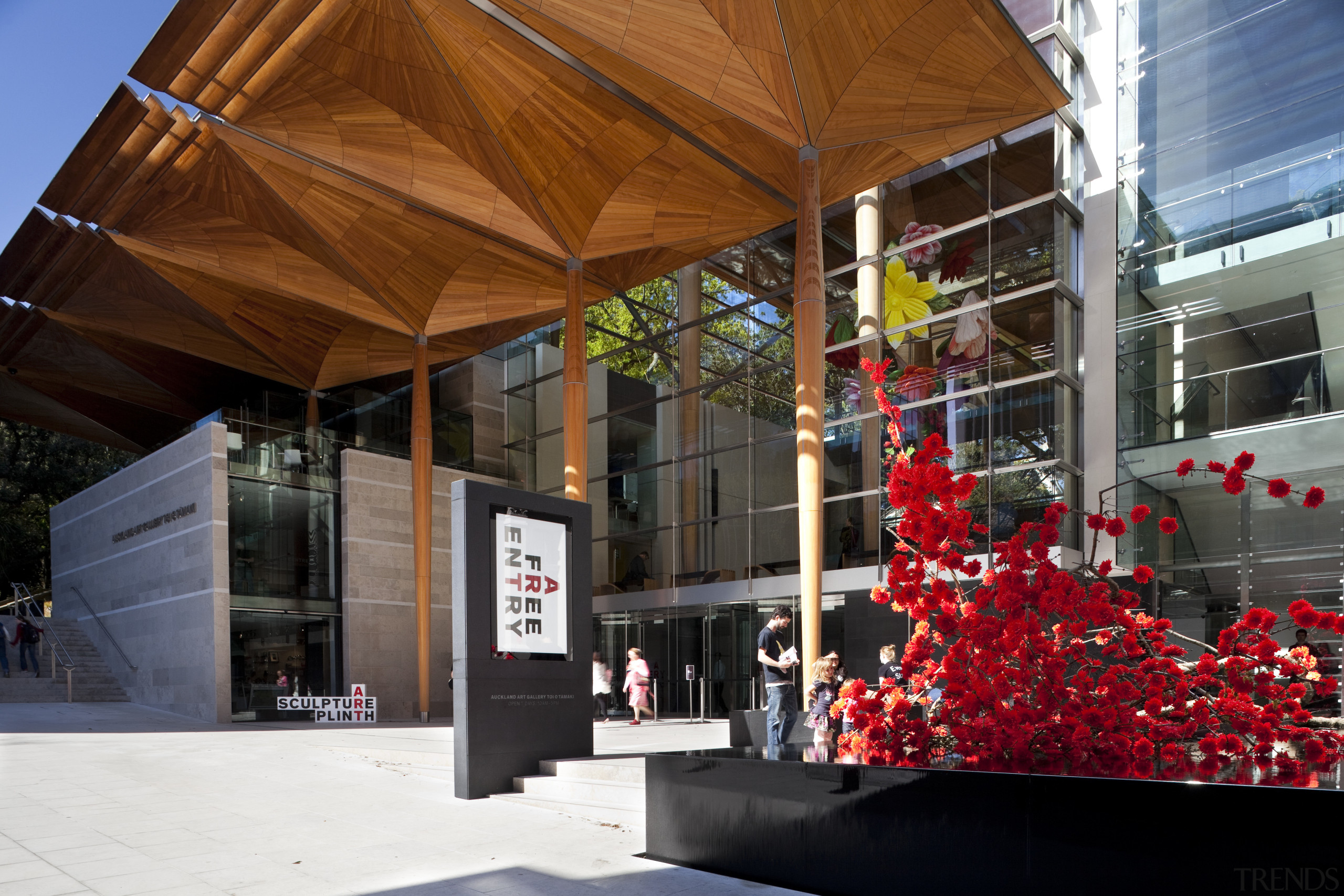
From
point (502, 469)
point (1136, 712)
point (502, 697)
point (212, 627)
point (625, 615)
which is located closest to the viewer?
point (1136, 712)

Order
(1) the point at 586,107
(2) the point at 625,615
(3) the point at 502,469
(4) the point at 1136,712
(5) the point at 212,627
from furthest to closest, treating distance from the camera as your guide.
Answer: (3) the point at 502,469
(2) the point at 625,615
(5) the point at 212,627
(1) the point at 586,107
(4) the point at 1136,712

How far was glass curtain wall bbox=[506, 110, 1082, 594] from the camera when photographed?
19.4m

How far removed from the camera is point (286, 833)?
26.4ft

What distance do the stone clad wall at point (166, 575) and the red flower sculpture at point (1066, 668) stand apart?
21.8 meters

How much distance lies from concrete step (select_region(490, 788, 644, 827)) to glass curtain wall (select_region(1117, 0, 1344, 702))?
37.4 ft

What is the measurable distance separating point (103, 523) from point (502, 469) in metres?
11.5

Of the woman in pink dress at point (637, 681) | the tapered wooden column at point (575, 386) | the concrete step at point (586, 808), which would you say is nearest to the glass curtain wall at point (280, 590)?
the tapered wooden column at point (575, 386)

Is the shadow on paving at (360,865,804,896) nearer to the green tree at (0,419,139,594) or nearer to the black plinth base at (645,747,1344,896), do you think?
the black plinth base at (645,747,1344,896)

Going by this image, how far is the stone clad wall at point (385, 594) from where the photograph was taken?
26547mm

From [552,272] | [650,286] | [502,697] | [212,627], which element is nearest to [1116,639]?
[502,697]

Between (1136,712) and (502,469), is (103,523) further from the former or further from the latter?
(1136,712)

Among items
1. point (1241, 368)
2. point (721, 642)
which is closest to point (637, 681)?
point (721, 642)

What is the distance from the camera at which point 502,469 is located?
31422 mm

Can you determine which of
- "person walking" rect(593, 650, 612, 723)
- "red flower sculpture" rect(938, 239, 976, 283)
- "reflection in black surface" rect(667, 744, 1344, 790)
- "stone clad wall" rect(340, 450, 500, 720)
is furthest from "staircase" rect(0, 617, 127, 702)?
"reflection in black surface" rect(667, 744, 1344, 790)
